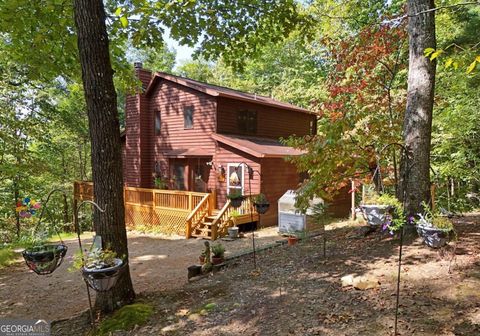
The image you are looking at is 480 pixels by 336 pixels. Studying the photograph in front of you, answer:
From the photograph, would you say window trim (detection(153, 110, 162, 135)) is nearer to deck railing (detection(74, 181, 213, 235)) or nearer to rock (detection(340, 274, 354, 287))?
deck railing (detection(74, 181, 213, 235))

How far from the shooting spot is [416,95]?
17.7 feet

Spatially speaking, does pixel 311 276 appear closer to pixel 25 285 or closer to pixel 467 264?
pixel 467 264

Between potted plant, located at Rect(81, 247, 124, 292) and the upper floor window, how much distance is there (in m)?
12.2

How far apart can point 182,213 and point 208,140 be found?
3685 mm

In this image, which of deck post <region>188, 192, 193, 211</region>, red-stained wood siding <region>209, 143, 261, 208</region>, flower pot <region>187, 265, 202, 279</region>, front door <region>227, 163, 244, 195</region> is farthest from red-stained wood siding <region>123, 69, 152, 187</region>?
flower pot <region>187, 265, 202, 279</region>

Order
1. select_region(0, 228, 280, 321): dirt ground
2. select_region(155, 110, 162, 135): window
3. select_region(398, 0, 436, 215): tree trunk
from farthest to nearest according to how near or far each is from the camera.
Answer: select_region(155, 110, 162, 135): window → select_region(0, 228, 280, 321): dirt ground → select_region(398, 0, 436, 215): tree trunk

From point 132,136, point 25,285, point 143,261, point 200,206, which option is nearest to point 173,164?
point 132,136

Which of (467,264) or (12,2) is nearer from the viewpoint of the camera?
(467,264)

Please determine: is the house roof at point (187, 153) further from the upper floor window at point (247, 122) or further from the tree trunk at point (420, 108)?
the tree trunk at point (420, 108)

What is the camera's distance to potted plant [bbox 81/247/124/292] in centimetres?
330

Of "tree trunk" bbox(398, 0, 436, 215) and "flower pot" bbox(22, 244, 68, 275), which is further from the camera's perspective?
"tree trunk" bbox(398, 0, 436, 215)

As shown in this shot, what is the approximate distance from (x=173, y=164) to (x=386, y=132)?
10751 mm

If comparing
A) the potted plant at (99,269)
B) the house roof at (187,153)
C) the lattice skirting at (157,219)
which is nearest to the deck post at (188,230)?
the lattice skirting at (157,219)

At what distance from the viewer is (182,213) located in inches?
508
